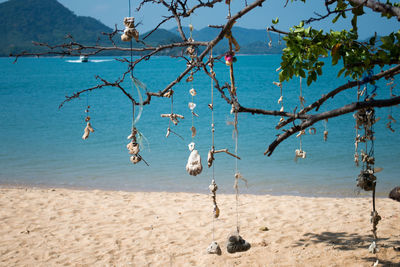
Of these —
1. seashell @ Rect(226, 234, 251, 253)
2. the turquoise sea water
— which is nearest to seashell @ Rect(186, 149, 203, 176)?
seashell @ Rect(226, 234, 251, 253)

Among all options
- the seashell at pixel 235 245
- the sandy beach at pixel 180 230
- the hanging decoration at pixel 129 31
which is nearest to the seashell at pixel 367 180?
the seashell at pixel 235 245

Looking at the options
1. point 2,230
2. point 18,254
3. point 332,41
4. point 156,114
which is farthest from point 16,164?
point 156,114

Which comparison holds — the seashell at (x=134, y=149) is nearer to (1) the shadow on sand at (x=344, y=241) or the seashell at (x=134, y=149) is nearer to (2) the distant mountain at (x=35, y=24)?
(1) the shadow on sand at (x=344, y=241)

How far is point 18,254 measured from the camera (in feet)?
17.2

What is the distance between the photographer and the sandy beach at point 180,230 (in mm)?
4820

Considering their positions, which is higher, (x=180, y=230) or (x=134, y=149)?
(x=134, y=149)

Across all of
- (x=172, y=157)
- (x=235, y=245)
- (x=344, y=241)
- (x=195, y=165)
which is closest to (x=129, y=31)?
(x=195, y=165)

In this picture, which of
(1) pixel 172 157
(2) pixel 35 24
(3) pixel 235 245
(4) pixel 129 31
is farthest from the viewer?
(2) pixel 35 24

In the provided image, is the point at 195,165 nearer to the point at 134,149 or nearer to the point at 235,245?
the point at 134,149

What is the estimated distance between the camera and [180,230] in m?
6.09

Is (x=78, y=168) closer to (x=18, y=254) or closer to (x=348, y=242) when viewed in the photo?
(x=18, y=254)

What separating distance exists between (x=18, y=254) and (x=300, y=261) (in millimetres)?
3567

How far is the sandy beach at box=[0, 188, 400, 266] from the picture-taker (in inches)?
190

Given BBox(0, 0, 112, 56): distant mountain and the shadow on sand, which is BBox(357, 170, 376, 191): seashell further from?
BBox(0, 0, 112, 56): distant mountain
